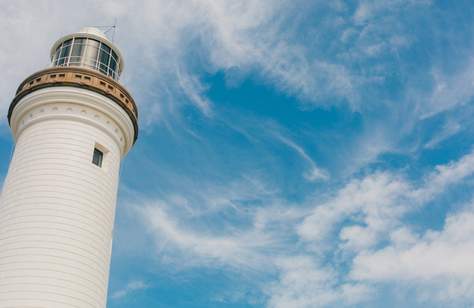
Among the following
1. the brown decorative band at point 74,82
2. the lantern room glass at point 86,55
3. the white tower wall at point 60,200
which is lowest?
the white tower wall at point 60,200

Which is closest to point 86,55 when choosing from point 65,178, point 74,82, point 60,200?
point 74,82

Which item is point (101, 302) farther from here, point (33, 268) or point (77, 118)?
point (77, 118)

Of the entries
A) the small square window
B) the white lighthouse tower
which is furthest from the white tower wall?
the small square window

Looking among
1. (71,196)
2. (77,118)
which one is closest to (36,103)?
(77,118)

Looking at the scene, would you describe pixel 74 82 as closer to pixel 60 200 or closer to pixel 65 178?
pixel 65 178

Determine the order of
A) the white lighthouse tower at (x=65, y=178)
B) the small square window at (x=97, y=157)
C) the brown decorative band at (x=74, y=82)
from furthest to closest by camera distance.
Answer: the brown decorative band at (x=74, y=82) → the small square window at (x=97, y=157) → the white lighthouse tower at (x=65, y=178)

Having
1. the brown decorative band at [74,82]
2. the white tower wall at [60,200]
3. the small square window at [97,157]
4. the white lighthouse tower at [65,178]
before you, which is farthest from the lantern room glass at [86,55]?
the small square window at [97,157]

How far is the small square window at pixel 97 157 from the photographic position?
896 inches

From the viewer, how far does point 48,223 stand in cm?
1966

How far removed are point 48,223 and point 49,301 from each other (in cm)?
294

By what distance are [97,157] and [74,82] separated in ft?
11.4

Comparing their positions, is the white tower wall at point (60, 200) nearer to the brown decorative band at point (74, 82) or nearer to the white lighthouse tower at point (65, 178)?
the white lighthouse tower at point (65, 178)

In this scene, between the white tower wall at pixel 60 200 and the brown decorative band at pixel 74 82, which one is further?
the brown decorative band at pixel 74 82

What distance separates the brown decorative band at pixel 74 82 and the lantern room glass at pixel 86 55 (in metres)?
1.72
